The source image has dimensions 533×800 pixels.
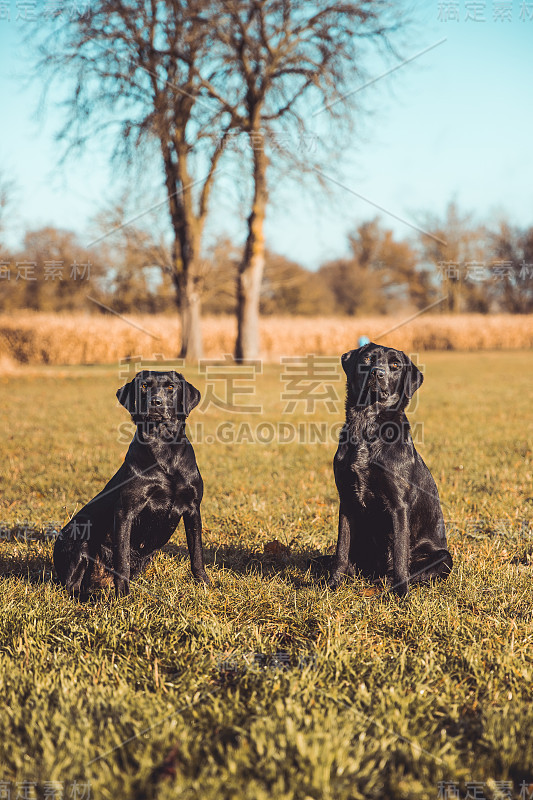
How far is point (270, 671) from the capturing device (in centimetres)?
247

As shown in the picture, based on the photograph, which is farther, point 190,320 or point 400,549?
point 190,320

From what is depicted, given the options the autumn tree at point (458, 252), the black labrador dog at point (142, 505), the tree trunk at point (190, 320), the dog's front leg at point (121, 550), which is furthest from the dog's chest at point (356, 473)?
the autumn tree at point (458, 252)

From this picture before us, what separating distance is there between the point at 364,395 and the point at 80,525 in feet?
6.05

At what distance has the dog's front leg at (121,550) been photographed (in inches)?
125

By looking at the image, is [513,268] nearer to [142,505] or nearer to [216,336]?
[216,336]

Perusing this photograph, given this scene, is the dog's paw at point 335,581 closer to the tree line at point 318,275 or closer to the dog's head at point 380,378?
the dog's head at point 380,378

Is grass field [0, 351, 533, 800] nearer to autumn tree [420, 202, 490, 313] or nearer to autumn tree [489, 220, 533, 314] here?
autumn tree [420, 202, 490, 313]

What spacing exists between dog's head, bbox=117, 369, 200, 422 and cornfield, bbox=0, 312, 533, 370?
17300 millimetres

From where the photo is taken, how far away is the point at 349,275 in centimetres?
5438

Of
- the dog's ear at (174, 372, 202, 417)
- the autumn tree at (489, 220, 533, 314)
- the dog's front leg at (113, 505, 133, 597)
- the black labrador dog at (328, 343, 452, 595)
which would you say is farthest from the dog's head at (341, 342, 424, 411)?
the autumn tree at (489, 220, 533, 314)

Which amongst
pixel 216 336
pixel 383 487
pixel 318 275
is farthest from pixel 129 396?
pixel 318 275

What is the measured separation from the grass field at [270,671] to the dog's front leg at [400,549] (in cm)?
11

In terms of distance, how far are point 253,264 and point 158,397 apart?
16.1 metres

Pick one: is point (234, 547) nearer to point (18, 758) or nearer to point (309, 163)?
point (18, 758)
